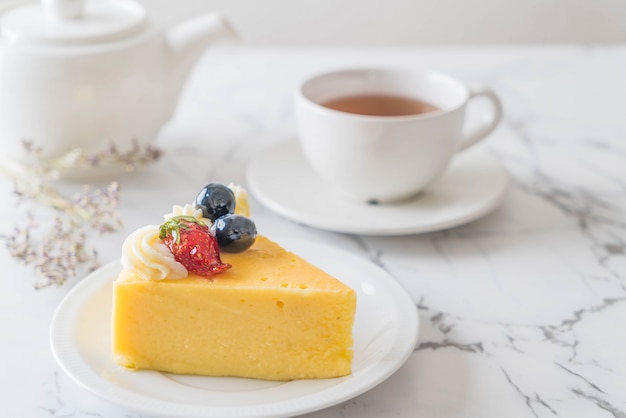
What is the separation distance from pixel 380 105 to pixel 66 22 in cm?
55

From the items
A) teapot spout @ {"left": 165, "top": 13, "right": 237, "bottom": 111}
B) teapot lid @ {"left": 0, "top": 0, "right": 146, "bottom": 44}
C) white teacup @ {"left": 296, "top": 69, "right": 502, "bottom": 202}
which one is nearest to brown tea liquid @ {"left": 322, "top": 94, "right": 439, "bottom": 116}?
white teacup @ {"left": 296, "top": 69, "right": 502, "bottom": 202}

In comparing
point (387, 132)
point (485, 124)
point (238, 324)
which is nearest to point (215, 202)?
point (238, 324)

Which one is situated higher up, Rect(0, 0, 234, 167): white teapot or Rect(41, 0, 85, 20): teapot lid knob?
Rect(41, 0, 85, 20): teapot lid knob

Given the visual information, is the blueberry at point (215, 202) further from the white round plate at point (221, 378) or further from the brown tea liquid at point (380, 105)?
the brown tea liquid at point (380, 105)

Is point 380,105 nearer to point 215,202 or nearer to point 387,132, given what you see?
point 387,132

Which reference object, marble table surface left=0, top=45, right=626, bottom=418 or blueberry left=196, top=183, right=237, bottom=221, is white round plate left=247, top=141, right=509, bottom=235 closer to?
marble table surface left=0, top=45, right=626, bottom=418

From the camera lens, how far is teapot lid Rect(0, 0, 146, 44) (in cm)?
137

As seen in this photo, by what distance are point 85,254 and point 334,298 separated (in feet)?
1.53

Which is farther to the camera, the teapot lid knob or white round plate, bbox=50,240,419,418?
the teapot lid knob

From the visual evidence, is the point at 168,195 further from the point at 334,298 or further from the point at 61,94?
the point at 334,298

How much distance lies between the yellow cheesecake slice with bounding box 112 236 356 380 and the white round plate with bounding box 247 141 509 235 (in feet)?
1.08

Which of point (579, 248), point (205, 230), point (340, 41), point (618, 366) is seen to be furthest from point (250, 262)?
point (340, 41)

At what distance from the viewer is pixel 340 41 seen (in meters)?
3.00

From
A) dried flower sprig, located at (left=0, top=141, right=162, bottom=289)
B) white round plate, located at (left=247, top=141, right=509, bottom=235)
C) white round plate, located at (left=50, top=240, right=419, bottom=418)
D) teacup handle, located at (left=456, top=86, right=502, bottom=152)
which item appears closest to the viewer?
white round plate, located at (left=50, top=240, right=419, bottom=418)
